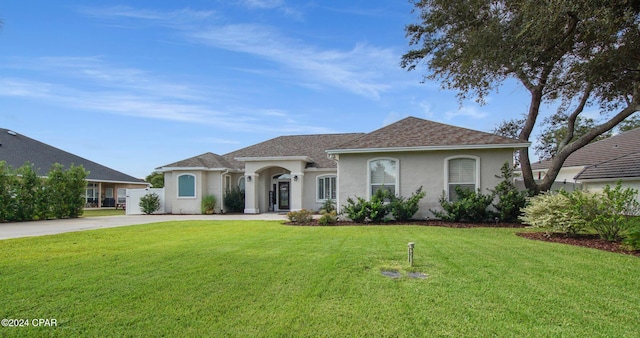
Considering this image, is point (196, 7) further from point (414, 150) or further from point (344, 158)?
point (414, 150)

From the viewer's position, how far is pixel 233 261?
20.2ft

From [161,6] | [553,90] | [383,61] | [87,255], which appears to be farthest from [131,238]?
[553,90]

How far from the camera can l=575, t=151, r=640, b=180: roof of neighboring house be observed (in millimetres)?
16202

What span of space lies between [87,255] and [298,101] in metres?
14.7

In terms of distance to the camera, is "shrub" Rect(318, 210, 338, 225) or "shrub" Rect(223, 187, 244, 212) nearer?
"shrub" Rect(318, 210, 338, 225)

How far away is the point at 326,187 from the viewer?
69.3 ft

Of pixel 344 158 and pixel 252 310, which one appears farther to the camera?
pixel 344 158

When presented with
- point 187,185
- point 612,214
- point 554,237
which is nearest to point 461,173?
point 554,237

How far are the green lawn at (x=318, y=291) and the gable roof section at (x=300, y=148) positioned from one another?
13813 mm

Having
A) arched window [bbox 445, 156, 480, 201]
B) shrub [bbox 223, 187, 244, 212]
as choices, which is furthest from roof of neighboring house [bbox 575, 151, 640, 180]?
shrub [bbox 223, 187, 244, 212]

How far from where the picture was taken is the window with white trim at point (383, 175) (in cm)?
1431

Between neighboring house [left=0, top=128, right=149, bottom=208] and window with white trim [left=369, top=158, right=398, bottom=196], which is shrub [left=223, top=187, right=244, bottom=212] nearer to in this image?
window with white trim [left=369, top=158, right=398, bottom=196]

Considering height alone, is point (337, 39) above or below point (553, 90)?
above

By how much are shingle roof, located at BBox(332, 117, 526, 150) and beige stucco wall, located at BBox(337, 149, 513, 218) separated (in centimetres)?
41
